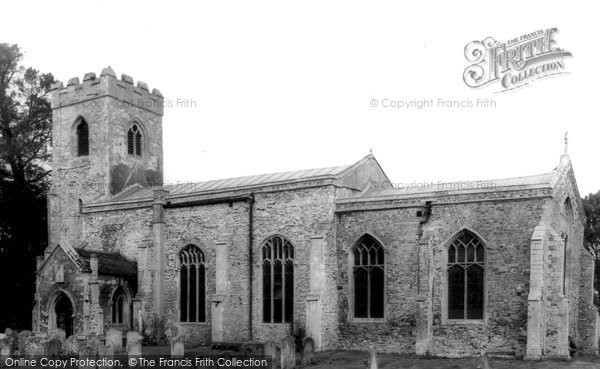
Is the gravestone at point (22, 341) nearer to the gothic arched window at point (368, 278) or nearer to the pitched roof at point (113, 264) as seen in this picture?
the pitched roof at point (113, 264)

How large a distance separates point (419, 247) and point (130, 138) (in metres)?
19.1

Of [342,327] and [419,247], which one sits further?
[342,327]

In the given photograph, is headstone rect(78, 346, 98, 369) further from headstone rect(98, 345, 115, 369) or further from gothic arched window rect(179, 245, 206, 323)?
gothic arched window rect(179, 245, 206, 323)

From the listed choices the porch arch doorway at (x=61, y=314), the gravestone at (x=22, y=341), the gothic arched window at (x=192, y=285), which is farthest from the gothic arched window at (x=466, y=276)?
the porch arch doorway at (x=61, y=314)

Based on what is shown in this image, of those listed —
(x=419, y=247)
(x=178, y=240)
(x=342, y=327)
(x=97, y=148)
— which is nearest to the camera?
(x=419, y=247)

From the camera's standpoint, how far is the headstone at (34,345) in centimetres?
2441

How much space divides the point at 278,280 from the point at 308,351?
4.75 m

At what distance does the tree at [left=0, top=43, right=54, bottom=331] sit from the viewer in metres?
36.3

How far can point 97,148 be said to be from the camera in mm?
34719

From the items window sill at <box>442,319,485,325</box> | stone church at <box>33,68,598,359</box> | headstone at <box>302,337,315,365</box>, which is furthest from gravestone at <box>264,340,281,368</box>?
window sill at <box>442,319,485,325</box>

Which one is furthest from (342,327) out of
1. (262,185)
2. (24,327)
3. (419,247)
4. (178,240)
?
(24,327)

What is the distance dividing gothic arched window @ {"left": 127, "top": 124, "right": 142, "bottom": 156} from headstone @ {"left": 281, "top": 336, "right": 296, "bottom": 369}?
18.5 metres

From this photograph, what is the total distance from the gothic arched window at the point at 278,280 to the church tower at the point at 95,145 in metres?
11.1

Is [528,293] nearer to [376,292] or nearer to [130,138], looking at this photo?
[376,292]
